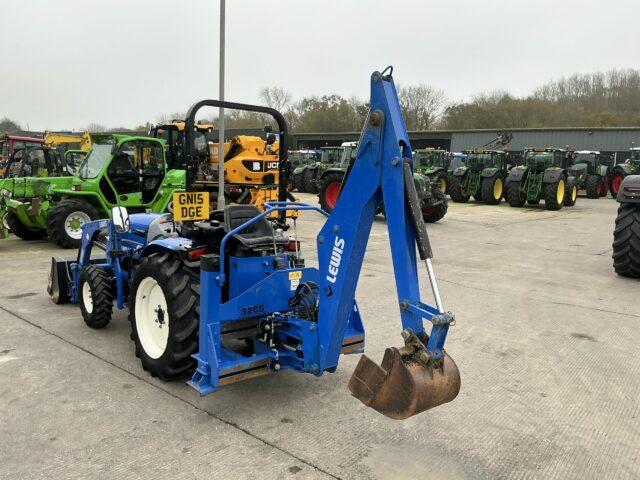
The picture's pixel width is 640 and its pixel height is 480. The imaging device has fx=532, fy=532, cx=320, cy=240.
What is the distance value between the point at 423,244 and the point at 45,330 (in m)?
3.87

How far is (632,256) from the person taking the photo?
7.47 meters

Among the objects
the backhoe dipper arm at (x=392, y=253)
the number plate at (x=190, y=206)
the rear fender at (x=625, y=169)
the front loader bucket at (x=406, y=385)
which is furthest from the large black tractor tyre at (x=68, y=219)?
the rear fender at (x=625, y=169)

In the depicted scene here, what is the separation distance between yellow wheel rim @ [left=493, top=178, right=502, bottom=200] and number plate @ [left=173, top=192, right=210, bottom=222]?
59.8 feet

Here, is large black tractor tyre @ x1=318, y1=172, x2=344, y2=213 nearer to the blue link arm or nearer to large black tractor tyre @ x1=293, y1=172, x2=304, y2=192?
large black tractor tyre @ x1=293, y1=172, x2=304, y2=192

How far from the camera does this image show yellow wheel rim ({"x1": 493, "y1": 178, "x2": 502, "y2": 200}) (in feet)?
67.3

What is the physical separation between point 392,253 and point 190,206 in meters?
1.72

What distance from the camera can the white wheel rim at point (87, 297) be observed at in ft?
16.2

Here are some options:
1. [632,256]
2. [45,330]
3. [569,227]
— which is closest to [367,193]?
[45,330]

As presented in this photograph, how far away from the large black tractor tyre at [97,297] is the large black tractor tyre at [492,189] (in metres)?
17.5

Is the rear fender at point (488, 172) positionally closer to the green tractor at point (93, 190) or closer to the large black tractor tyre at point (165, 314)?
the green tractor at point (93, 190)

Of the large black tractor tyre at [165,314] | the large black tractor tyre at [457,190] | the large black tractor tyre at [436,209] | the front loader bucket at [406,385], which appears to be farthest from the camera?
the large black tractor tyre at [457,190]

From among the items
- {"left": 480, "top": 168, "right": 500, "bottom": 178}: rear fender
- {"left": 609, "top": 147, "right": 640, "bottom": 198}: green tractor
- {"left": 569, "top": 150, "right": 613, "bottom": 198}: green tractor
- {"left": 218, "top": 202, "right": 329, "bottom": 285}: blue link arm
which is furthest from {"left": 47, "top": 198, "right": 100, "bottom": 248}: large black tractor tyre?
{"left": 609, "top": 147, "right": 640, "bottom": 198}: green tractor

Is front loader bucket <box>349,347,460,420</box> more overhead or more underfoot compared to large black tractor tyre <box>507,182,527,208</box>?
more underfoot

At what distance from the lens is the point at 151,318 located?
401cm
